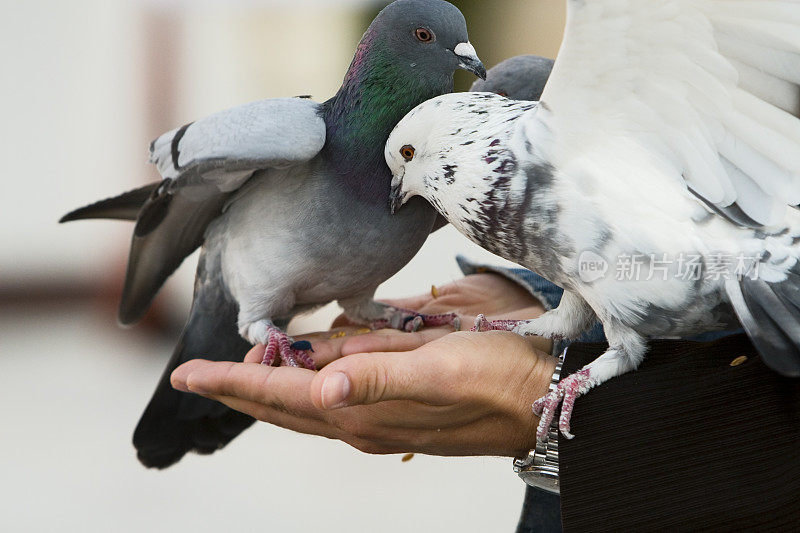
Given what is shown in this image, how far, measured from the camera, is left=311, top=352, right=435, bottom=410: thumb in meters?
1.01

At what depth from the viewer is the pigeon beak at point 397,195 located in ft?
4.51

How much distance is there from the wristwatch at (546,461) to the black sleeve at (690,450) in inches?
1.9

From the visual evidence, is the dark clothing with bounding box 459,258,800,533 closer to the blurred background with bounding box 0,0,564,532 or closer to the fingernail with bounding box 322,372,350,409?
the fingernail with bounding box 322,372,350,409

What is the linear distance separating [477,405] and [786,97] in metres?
0.60

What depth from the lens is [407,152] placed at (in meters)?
1.29

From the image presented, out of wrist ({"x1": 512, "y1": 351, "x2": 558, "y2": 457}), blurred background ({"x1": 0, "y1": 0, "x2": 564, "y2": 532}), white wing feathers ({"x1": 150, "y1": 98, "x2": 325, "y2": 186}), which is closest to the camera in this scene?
wrist ({"x1": 512, "y1": 351, "x2": 558, "y2": 457})

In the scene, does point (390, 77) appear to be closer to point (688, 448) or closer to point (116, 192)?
point (688, 448)

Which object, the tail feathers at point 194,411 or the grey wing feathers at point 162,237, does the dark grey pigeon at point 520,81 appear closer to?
the grey wing feathers at point 162,237

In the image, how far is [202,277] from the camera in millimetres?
1750

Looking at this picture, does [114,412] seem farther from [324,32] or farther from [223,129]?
[324,32]

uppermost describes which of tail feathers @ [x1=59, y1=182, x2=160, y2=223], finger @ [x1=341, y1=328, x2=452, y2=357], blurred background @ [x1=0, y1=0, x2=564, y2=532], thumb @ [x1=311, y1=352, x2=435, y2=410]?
thumb @ [x1=311, y1=352, x2=435, y2=410]

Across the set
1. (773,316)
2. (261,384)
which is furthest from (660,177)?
(261,384)

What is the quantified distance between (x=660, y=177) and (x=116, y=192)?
468 centimetres

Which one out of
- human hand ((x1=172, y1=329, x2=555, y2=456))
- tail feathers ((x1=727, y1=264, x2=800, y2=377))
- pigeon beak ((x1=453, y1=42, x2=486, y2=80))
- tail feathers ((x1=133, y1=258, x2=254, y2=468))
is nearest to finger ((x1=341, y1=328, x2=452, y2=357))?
human hand ((x1=172, y1=329, x2=555, y2=456))
